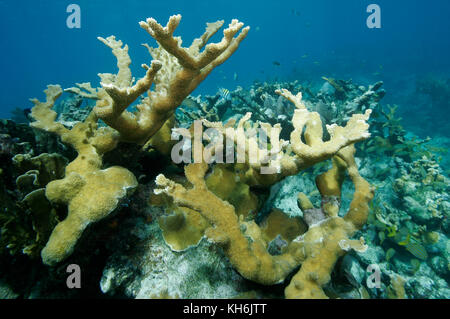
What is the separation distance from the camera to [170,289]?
192 centimetres

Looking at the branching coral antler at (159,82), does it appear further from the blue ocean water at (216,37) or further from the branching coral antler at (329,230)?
the blue ocean water at (216,37)

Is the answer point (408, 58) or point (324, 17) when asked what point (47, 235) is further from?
point (324, 17)

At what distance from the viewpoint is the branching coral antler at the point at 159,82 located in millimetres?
1675

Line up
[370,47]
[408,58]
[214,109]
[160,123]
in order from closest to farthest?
1. [160,123]
2. [214,109]
3. [408,58]
4. [370,47]

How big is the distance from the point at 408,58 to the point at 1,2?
85640 mm

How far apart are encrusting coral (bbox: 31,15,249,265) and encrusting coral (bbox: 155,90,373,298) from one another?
18.0 inches

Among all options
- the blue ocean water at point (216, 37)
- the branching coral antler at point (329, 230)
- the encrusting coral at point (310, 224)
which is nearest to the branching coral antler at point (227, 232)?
the encrusting coral at point (310, 224)

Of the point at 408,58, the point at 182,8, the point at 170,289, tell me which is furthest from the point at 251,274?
the point at 182,8

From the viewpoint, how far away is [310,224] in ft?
7.98

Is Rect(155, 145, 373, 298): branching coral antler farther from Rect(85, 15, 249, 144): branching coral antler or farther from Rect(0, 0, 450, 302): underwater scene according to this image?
Rect(85, 15, 249, 144): branching coral antler

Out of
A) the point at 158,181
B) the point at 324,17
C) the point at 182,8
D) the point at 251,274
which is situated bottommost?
the point at 251,274

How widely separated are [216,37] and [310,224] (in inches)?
4295

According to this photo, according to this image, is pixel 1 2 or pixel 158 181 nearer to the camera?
pixel 158 181

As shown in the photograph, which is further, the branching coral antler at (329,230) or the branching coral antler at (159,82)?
the branching coral antler at (329,230)
